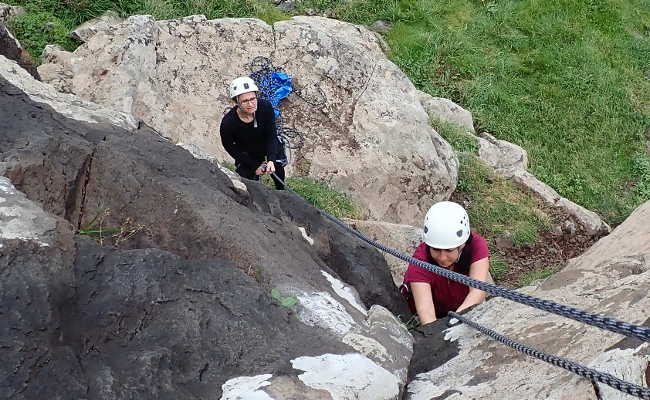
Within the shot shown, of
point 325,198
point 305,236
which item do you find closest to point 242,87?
point 305,236

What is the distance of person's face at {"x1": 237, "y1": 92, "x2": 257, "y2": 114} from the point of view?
20.4ft

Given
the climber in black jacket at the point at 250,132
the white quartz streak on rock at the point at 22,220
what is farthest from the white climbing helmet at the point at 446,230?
the white quartz streak on rock at the point at 22,220

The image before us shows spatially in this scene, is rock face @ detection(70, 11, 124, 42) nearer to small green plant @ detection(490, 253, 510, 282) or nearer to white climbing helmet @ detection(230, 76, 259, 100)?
white climbing helmet @ detection(230, 76, 259, 100)

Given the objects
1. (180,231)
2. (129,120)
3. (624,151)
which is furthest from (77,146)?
(624,151)

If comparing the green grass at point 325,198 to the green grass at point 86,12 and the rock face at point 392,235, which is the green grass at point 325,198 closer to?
the rock face at point 392,235

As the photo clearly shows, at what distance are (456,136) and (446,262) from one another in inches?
266

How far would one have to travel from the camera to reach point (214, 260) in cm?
342

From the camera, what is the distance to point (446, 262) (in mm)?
4617

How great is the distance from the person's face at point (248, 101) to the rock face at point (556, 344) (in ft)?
10.2

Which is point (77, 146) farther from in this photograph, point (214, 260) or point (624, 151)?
point (624, 151)

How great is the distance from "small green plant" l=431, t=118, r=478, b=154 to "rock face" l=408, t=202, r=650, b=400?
678 cm

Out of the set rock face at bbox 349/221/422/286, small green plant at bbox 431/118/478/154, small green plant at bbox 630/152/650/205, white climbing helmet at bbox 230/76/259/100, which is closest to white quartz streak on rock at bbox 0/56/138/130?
white climbing helmet at bbox 230/76/259/100

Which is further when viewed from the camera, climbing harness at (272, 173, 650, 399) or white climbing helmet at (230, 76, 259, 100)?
white climbing helmet at (230, 76, 259, 100)

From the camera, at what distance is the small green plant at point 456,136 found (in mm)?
10984
